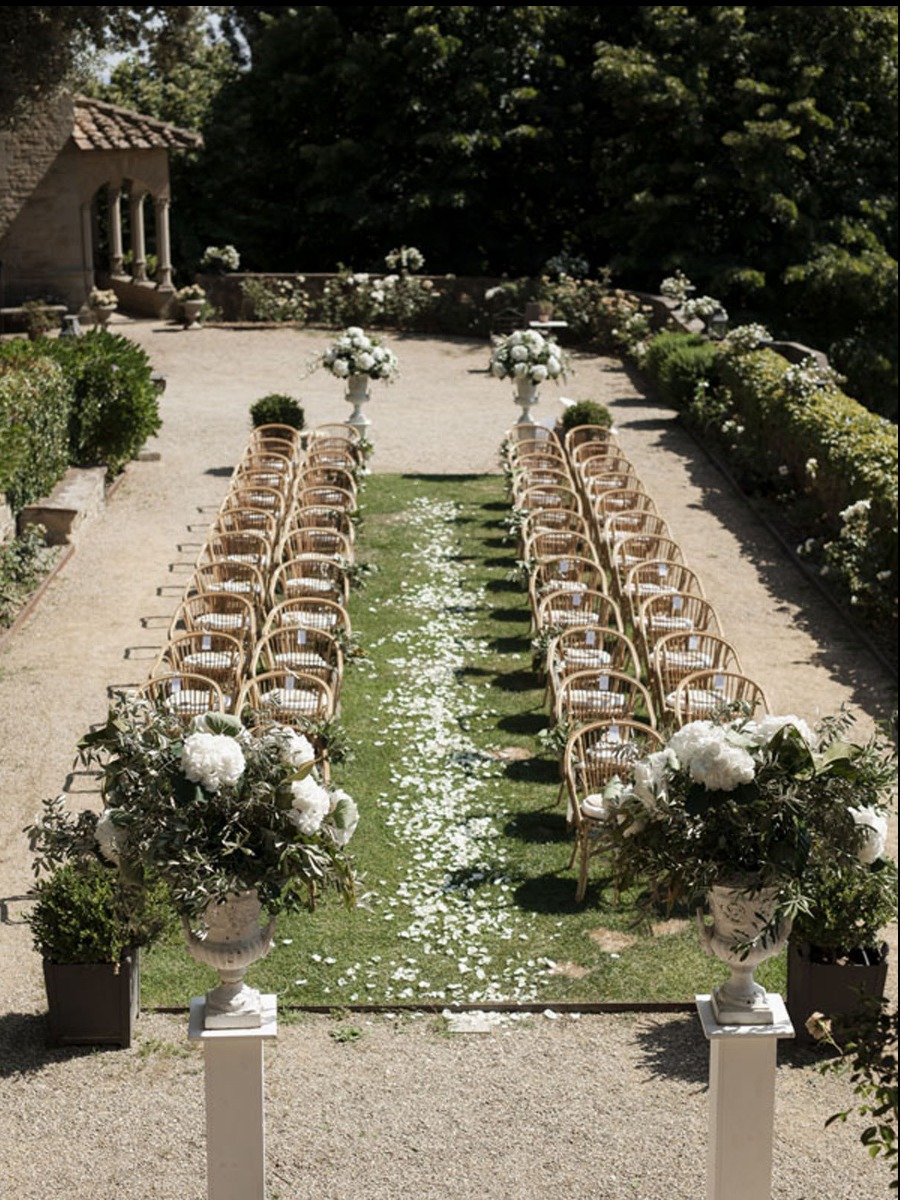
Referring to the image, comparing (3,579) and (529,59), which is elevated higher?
(529,59)

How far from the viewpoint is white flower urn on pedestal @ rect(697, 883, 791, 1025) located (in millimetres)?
6137

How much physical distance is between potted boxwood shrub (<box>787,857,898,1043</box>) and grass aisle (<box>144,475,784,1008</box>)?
0.64m

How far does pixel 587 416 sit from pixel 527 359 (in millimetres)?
1152

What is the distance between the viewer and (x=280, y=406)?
19922 millimetres

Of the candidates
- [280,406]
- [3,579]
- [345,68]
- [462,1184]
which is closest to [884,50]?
[345,68]

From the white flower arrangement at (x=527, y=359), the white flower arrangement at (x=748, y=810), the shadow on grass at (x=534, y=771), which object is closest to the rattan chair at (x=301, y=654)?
the shadow on grass at (x=534, y=771)

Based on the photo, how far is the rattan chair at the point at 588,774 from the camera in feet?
32.2

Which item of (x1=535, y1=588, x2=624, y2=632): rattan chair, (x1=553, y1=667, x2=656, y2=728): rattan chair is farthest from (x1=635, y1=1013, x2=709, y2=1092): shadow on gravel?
(x1=535, y1=588, x2=624, y2=632): rattan chair

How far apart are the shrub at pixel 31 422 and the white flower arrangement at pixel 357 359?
298 cm

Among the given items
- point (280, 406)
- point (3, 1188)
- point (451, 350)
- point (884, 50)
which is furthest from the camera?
point (884, 50)

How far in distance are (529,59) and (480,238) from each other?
3564 millimetres

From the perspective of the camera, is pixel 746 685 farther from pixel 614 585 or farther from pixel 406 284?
pixel 406 284

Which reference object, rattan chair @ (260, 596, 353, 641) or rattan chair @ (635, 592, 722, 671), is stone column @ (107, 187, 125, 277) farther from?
rattan chair @ (635, 592, 722, 671)

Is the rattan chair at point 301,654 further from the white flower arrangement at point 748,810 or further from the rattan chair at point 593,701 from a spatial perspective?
the white flower arrangement at point 748,810
